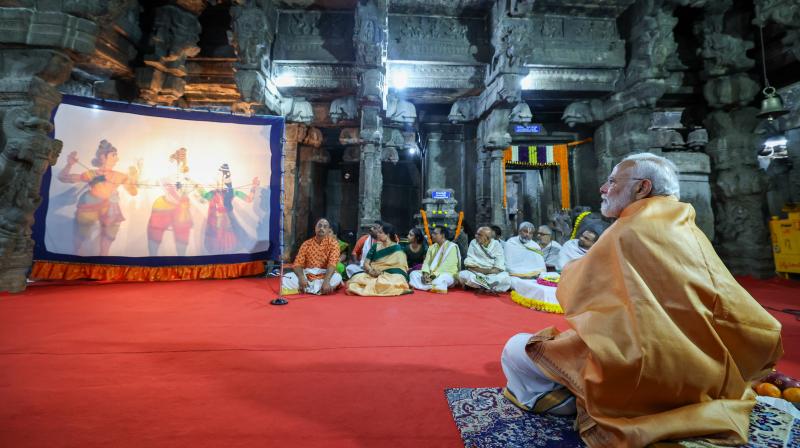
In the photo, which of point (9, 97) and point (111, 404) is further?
point (9, 97)

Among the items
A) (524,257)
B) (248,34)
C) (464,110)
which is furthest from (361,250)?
(464,110)

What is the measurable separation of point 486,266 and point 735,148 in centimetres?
645

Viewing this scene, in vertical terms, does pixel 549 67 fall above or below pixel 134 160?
above

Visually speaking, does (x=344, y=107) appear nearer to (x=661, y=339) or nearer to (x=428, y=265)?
(x=428, y=265)

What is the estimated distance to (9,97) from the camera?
4.06m

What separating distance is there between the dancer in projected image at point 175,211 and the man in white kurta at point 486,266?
Result: 192 inches

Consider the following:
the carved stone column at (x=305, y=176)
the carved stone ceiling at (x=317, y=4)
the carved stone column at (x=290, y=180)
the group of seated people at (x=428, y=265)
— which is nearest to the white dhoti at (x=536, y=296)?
the group of seated people at (x=428, y=265)

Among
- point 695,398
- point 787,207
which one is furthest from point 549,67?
point 695,398

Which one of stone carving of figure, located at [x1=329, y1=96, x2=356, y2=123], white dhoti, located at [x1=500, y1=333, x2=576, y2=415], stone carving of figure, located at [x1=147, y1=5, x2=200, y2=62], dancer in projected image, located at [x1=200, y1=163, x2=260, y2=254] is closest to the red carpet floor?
white dhoti, located at [x1=500, y1=333, x2=576, y2=415]

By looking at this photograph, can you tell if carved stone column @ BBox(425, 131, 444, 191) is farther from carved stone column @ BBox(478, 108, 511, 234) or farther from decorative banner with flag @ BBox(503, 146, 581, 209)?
decorative banner with flag @ BBox(503, 146, 581, 209)

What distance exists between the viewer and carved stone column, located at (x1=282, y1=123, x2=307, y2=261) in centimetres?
785

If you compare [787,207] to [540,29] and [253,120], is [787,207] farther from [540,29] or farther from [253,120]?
[253,120]

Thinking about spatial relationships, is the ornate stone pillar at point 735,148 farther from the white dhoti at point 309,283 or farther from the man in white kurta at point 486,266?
the white dhoti at point 309,283

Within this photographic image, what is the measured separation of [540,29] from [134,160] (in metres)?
8.79
